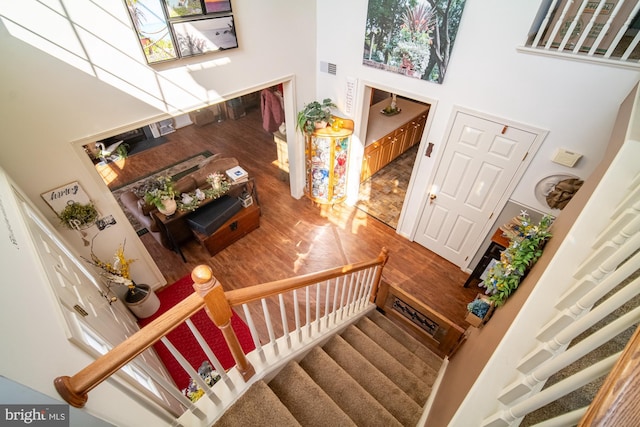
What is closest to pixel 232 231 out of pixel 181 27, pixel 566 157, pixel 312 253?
pixel 312 253

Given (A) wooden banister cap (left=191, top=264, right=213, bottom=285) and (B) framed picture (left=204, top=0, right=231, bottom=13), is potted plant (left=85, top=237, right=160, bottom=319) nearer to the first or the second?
(A) wooden banister cap (left=191, top=264, right=213, bottom=285)

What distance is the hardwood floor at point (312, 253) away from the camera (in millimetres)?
3881

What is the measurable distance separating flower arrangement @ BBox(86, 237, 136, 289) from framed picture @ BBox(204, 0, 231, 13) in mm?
2685

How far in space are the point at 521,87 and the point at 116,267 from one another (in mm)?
4531

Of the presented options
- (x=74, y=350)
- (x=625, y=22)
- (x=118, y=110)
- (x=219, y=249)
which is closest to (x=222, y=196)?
(x=219, y=249)

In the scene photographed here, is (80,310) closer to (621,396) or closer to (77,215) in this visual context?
(77,215)

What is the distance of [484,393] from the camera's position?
96 centimetres

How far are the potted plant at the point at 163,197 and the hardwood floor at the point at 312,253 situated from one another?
33.6 inches

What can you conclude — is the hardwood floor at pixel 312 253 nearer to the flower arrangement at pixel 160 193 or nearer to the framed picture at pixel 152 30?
the flower arrangement at pixel 160 193

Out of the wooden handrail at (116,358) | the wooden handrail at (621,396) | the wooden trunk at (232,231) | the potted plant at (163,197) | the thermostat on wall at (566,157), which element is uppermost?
the wooden handrail at (621,396)

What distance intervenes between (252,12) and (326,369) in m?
3.66

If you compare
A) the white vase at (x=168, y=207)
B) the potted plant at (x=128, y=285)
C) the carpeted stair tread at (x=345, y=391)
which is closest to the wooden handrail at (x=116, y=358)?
the carpeted stair tread at (x=345, y=391)

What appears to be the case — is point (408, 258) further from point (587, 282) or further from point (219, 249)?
point (587, 282)

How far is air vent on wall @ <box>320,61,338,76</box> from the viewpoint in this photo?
391cm
